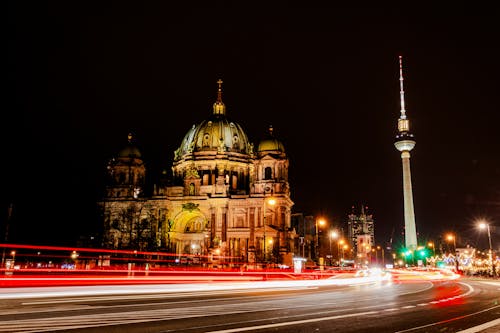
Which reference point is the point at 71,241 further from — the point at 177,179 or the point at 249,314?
the point at 249,314

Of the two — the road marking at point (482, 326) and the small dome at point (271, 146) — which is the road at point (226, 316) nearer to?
the road marking at point (482, 326)

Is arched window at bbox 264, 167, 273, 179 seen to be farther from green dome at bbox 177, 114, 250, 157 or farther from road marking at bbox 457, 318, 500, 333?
road marking at bbox 457, 318, 500, 333

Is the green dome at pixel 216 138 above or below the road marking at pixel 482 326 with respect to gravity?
above

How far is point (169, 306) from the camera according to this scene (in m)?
16.6

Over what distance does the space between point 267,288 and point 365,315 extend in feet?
48.5

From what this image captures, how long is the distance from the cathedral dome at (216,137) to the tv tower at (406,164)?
46.8 meters

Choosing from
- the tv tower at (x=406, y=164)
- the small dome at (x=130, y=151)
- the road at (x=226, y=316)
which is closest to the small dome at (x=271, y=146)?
the small dome at (x=130, y=151)

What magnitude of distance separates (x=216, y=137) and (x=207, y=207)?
24126 mm

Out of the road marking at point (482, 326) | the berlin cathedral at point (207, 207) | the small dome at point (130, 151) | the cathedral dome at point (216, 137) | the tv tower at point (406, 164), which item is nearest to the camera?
the road marking at point (482, 326)

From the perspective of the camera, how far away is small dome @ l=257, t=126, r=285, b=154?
10456 cm

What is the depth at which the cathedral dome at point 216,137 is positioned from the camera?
115562 millimetres

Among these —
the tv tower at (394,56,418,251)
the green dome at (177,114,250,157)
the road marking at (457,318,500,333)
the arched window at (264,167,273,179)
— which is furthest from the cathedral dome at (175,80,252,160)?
the road marking at (457,318,500,333)

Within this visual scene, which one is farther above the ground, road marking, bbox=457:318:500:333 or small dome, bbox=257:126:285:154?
small dome, bbox=257:126:285:154

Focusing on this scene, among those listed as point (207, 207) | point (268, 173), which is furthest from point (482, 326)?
point (268, 173)
